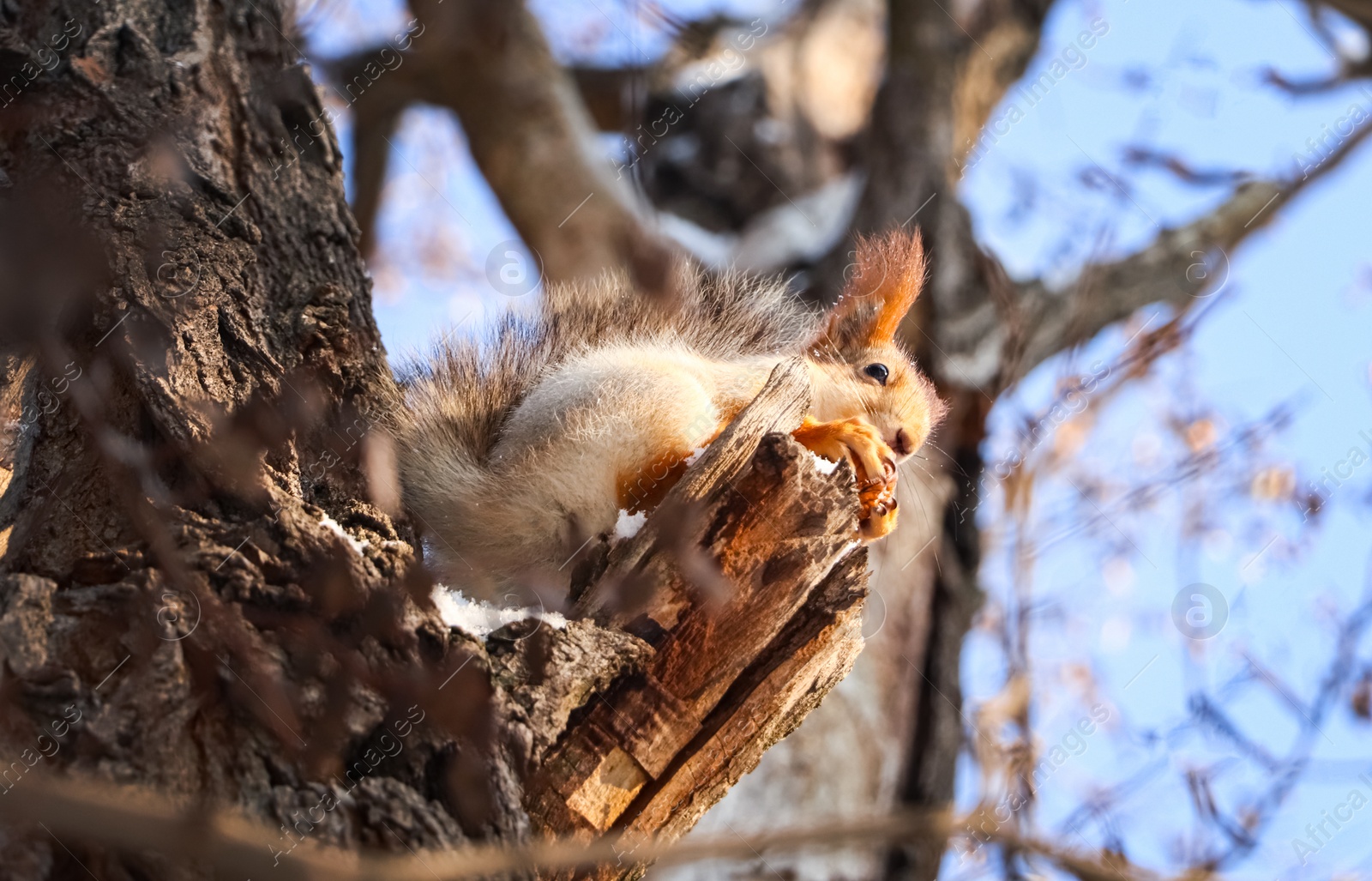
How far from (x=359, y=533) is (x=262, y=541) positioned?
211mm

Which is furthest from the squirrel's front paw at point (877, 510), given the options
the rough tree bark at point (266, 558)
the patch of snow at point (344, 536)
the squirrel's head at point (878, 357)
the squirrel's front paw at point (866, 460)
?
the patch of snow at point (344, 536)

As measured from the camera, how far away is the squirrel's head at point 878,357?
2113 millimetres

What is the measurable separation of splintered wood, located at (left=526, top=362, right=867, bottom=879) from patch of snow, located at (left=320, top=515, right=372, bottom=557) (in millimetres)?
305

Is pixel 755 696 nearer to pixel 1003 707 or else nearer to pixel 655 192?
pixel 1003 707

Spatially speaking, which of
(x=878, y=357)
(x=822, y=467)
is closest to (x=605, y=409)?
(x=822, y=467)

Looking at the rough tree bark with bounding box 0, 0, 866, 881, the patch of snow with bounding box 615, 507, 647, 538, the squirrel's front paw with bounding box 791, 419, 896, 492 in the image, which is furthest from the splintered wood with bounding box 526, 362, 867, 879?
the squirrel's front paw with bounding box 791, 419, 896, 492

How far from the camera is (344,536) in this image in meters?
1.35

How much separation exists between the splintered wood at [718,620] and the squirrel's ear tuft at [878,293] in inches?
32.0

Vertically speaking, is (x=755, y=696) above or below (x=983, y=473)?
above

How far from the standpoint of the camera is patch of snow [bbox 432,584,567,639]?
4.51 ft

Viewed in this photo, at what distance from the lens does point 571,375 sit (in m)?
1.83

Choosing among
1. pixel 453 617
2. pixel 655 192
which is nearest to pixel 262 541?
pixel 453 617

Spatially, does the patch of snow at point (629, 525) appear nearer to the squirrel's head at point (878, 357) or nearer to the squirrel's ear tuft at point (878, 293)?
the squirrel's head at point (878, 357)

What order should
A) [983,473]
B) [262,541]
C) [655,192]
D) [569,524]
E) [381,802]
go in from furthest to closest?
[655,192] → [983,473] → [569,524] → [262,541] → [381,802]
